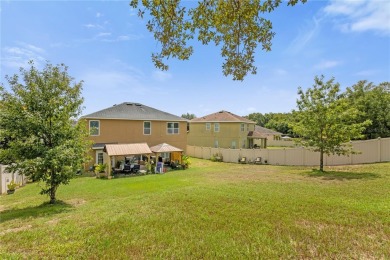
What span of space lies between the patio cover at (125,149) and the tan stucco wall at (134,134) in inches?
83.4

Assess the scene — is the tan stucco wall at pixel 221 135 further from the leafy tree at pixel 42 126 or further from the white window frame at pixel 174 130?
the leafy tree at pixel 42 126

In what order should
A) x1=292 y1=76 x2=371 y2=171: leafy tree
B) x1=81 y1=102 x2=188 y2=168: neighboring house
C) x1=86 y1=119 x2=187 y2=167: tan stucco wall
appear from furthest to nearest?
x1=86 y1=119 x2=187 y2=167: tan stucco wall, x1=81 y1=102 x2=188 y2=168: neighboring house, x1=292 y1=76 x2=371 y2=171: leafy tree

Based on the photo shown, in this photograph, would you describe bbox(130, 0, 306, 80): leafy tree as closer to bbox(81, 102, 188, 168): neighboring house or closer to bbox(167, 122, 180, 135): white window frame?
bbox(81, 102, 188, 168): neighboring house

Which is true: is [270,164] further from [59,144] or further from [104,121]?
[59,144]

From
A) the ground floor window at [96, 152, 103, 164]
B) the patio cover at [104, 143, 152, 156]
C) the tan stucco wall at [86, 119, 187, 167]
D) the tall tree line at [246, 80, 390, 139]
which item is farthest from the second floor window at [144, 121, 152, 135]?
the tall tree line at [246, 80, 390, 139]

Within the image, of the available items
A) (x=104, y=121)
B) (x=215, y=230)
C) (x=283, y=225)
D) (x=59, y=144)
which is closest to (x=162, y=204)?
(x=215, y=230)

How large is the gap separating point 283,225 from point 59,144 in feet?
32.0

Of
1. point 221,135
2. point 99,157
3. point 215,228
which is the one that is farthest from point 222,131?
point 215,228

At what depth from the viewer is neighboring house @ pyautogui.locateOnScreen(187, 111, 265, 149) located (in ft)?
107

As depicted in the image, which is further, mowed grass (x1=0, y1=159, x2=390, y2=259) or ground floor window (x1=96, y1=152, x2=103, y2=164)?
ground floor window (x1=96, y1=152, x2=103, y2=164)

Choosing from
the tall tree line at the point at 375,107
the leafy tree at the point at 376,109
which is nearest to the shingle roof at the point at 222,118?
the tall tree line at the point at 375,107

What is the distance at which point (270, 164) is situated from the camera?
22.7m

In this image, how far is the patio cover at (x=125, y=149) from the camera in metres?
19.2

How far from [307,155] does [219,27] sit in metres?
18.6
